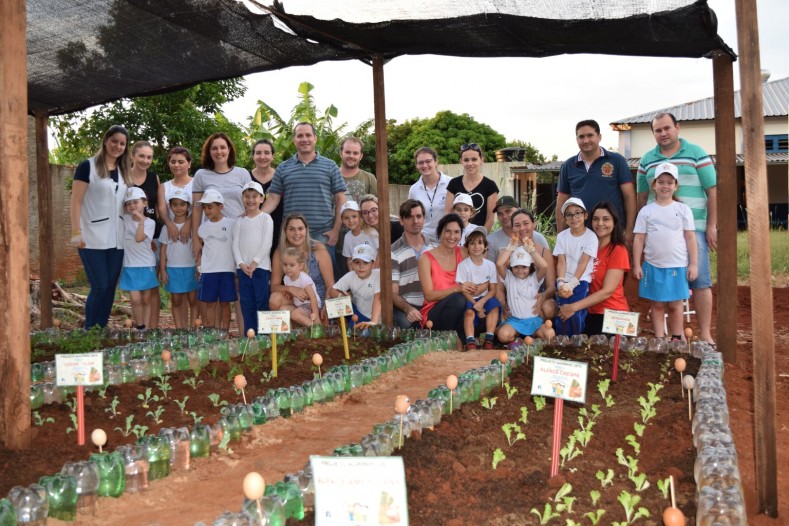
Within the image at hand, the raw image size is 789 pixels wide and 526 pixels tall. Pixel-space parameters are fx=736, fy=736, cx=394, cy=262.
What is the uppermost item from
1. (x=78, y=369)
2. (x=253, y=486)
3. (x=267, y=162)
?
(x=267, y=162)

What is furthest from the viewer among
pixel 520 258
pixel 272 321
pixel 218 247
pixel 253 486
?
pixel 218 247

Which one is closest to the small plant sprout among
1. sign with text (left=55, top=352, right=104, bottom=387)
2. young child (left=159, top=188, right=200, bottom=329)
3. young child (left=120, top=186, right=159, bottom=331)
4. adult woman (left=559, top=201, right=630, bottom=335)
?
sign with text (left=55, top=352, right=104, bottom=387)

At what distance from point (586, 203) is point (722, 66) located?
1.46 m

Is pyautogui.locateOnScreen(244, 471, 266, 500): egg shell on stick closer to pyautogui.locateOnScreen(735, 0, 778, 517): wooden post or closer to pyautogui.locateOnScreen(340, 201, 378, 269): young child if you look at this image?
pyautogui.locateOnScreen(735, 0, 778, 517): wooden post

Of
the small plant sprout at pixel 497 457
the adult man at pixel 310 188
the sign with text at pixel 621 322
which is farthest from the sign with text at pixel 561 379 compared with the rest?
the adult man at pixel 310 188

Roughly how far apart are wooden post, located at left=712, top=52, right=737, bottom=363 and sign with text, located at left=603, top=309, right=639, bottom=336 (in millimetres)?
1530

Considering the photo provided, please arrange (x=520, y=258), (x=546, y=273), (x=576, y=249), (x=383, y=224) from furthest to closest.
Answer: (x=383, y=224), (x=546, y=273), (x=520, y=258), (x=576, y=249)

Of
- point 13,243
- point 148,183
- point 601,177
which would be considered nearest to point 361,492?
point 13,243

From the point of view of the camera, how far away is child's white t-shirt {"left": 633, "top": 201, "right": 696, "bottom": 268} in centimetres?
561

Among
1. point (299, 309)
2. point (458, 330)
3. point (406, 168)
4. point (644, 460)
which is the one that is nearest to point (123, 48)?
point (299, 309)

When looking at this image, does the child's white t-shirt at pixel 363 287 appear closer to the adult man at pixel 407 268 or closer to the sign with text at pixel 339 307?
the adult man at pixel 407 268

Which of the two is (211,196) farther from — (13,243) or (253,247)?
(13,243)

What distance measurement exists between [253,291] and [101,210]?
4.72ft

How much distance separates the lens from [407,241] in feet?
21.9
